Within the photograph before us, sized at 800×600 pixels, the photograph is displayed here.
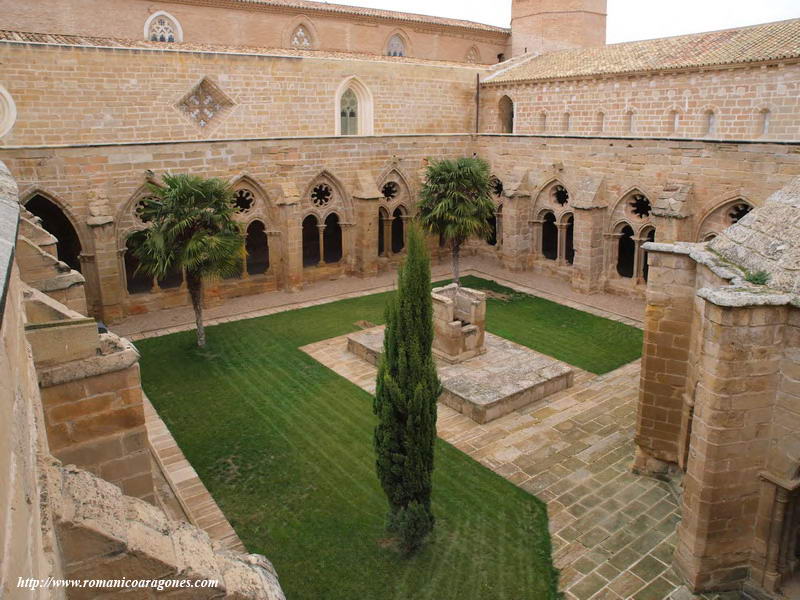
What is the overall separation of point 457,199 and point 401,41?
15.0m

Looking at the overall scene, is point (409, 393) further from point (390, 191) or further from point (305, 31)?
point (305, 31)

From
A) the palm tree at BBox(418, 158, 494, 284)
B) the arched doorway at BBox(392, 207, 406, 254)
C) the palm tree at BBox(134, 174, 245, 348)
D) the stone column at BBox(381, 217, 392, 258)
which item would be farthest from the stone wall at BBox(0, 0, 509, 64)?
the palm tree at BBox(134, 174, 245, 348)

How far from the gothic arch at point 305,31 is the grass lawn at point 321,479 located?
15212 mm

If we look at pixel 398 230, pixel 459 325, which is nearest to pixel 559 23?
pixel 398 230

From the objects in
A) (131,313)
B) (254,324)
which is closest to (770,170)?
(254,324)

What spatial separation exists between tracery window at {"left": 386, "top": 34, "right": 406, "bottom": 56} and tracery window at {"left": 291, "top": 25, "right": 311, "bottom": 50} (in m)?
3.89

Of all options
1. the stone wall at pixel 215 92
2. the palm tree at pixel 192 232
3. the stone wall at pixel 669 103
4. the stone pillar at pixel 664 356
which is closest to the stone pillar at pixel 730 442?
the stone pillar at pixel 664 356

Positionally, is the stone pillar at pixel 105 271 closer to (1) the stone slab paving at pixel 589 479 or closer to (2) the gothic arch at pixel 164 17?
(1) the stone slab paving at pixel 589 479

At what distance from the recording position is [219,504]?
8.38 m

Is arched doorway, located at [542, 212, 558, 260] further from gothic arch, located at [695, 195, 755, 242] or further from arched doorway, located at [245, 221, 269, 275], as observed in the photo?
arched doorway, located at [245, 221, 269, 275]

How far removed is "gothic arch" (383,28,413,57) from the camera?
27875 millimetres

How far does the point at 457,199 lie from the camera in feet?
53.8

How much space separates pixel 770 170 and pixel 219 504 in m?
12.5

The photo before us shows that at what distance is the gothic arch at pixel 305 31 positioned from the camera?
82.2 ft
